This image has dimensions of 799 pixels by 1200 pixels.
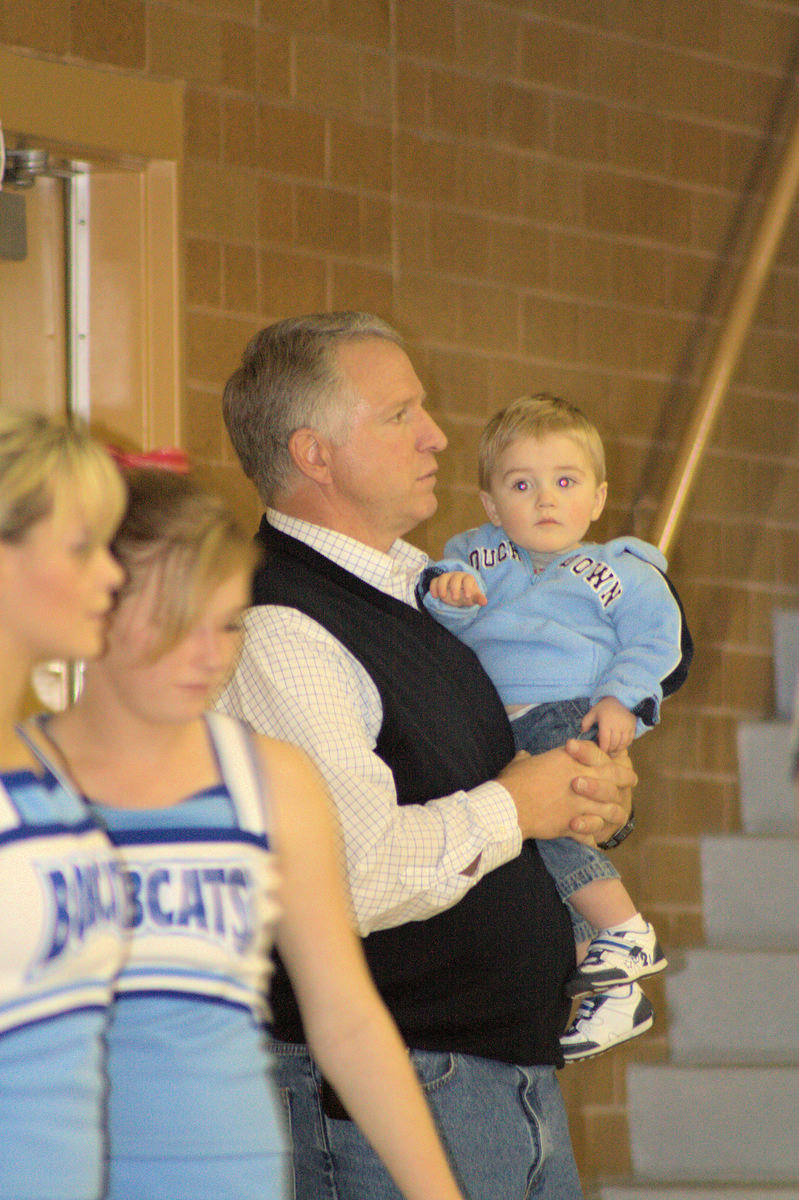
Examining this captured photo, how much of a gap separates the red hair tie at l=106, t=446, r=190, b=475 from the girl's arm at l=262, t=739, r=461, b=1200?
Answer: 0.87 feet

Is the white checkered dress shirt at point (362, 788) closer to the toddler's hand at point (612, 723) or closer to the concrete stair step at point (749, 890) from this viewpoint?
the toddler's hand at point (612, 723)

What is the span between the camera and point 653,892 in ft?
13.2

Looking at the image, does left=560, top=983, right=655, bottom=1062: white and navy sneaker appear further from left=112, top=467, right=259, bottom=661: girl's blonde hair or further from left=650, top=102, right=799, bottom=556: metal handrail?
left=650, top=102, right=799, bottom=556: metal handrail

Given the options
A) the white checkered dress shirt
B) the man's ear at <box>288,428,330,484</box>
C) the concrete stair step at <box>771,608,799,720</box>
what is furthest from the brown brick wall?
the white checkered dress shirt

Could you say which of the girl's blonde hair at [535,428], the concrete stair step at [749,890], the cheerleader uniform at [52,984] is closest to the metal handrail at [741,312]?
the concrete stair step at [749,890]

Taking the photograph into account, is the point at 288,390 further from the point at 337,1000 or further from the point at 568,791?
the point at 337,1000

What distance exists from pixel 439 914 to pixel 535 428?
0.78m

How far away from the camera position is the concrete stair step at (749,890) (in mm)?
3895

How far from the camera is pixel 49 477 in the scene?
118 centimetres

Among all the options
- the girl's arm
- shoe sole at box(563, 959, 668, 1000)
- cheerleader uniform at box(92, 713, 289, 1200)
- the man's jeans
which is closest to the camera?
cheerleader uniform at box(92, 713, 289, 1200)

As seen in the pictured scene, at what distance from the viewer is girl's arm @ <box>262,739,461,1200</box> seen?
134 centimetres

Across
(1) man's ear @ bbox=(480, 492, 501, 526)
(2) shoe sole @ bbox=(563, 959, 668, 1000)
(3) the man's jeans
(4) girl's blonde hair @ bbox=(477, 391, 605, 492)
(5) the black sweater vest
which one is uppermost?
(4) girl's blonde hair @ bbox=(477, 391, 605, 492)

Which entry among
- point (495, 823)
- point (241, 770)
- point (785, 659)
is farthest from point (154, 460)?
point (785, 659)

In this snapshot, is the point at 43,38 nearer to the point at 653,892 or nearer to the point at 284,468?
the point at 284,468
